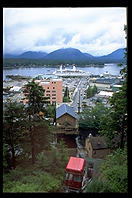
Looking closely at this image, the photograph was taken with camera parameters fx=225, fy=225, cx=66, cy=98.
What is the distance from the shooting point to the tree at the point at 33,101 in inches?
77.2

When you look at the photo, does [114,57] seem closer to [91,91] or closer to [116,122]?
[91,91]

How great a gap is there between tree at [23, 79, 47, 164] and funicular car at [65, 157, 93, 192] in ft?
1.19

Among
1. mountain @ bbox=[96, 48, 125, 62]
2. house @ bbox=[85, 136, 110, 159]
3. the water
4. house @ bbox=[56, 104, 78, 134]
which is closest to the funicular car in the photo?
house @ bbox=[85, 136, 110, 159]

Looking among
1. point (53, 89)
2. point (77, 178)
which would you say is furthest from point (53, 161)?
point (53, 89)

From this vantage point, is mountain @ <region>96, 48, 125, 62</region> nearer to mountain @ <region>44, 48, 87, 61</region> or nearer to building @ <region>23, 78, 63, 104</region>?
mountain @ <region>44, 48, 87, 61</region>

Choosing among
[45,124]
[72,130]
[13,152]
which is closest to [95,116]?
[72,130]

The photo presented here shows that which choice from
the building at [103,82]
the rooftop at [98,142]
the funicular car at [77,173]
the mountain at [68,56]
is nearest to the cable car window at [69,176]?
the funicular car at [77,173]

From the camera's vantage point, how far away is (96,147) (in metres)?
1.99

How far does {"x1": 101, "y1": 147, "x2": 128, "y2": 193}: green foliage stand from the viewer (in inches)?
66.9

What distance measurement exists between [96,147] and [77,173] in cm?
28

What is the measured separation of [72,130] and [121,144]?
0.46 m

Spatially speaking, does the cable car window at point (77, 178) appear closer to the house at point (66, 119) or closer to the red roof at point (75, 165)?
the red roof at point (75, 165)

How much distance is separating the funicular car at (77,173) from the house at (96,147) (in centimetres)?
11

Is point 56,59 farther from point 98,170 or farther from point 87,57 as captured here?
point 98,170
